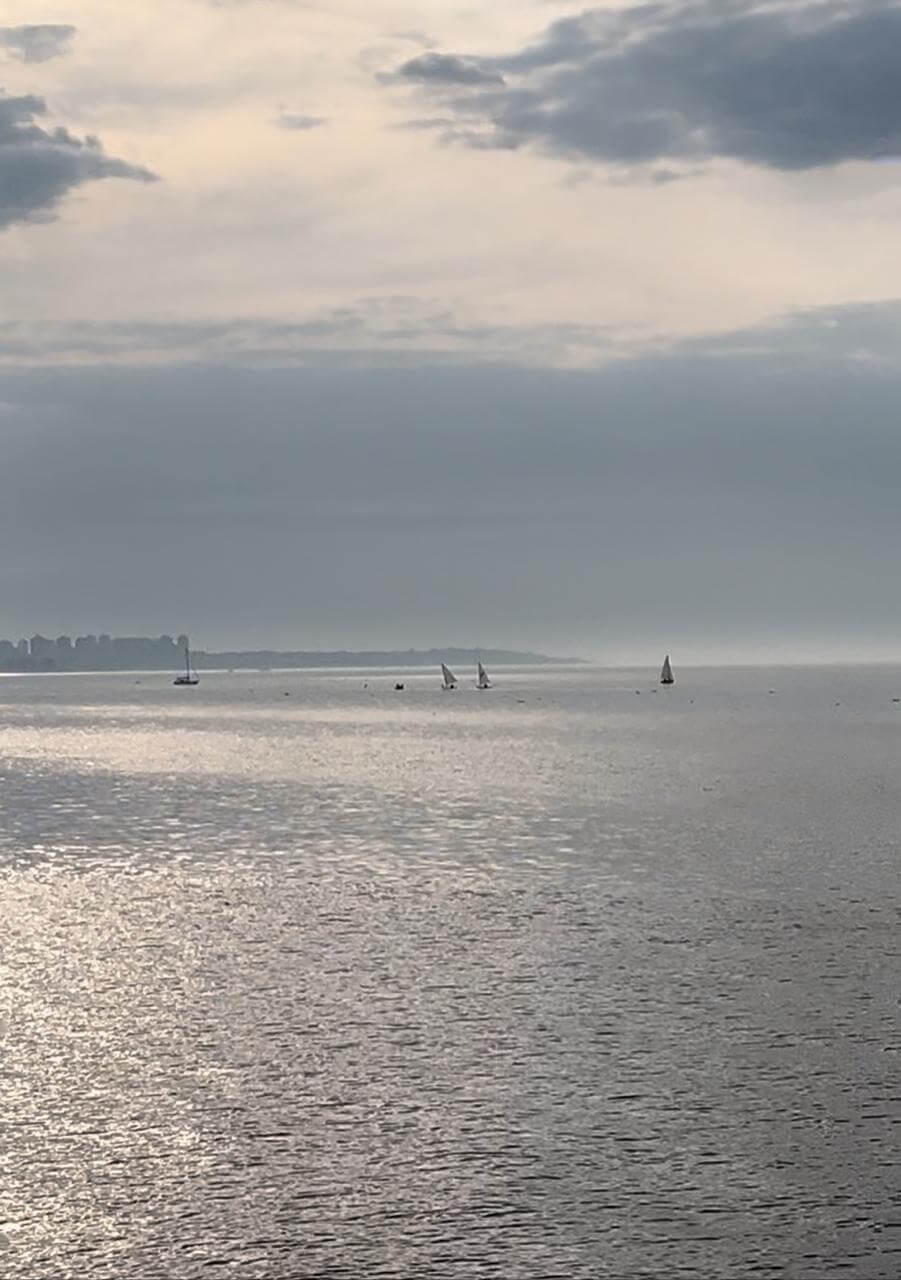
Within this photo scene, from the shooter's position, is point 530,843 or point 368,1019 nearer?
point 368,1019

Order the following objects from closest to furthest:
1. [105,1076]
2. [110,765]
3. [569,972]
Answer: [105,1076], [569,972], [110,765]

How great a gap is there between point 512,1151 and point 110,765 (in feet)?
344

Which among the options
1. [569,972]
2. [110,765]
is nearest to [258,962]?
[569,972]

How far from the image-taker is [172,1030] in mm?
33469

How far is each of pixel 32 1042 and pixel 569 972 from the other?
40.2 ft

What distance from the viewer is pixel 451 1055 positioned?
30969 millimetres

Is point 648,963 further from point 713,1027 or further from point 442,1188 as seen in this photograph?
point 442,1188

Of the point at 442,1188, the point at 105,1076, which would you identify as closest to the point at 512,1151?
the point at 442,1188

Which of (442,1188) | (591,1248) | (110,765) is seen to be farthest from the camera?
(110,765)

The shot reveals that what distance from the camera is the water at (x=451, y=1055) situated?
21828 millimetres

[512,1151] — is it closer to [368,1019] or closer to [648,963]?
[368,1019]

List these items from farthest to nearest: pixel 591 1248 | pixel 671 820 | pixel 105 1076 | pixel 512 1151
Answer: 1. pixel 671 820
2. pixel 105 1076
3. pixel 512 1151
4. pixel 591 1248

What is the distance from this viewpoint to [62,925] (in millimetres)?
47062

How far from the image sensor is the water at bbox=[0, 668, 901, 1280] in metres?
21.8
